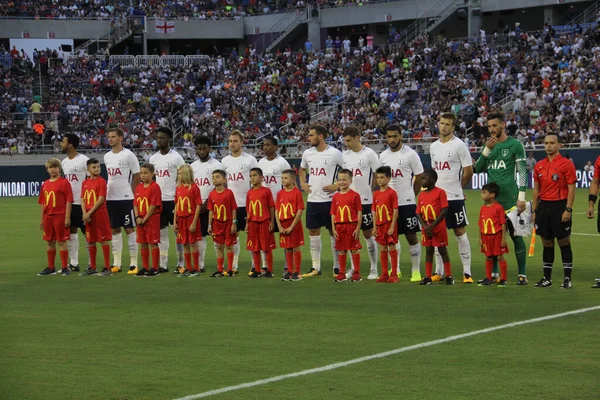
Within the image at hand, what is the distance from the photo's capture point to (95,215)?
16.0 meters

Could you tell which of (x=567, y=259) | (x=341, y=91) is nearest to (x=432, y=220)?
(x=567, y=259)

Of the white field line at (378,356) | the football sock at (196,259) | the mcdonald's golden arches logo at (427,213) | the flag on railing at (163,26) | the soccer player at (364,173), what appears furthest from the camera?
the flag on railing at (163,26)

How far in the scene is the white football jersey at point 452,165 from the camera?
14000 millimetres

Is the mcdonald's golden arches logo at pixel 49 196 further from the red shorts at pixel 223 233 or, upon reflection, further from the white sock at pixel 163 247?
the red shorts at pixel 223 233

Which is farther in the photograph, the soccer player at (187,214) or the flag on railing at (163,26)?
the flag on railing at (163,26)

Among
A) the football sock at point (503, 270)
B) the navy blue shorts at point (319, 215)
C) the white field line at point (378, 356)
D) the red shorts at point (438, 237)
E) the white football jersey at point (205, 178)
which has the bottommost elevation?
the white field line at point (378, 356)

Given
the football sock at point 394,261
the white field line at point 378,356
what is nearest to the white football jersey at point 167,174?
the football sock at point 394,261

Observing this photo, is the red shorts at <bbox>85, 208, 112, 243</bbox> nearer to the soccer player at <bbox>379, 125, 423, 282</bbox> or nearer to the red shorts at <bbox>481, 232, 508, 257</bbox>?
the soccer player at <bbox>379, 125, 423, 282</bbox>

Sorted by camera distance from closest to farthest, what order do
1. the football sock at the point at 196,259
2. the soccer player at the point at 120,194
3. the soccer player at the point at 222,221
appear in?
the soccer player at the point at 222,221, the football sock at the point at 196,259, the soccer player at the point at 120,194

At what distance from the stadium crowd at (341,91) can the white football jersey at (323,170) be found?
27.0 m

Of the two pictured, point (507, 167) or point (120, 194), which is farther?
point (120, 194)

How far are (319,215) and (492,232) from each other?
2.88 m

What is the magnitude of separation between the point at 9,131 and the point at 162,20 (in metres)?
17.0

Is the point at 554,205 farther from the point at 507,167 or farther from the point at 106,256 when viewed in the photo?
the point at 106,256
